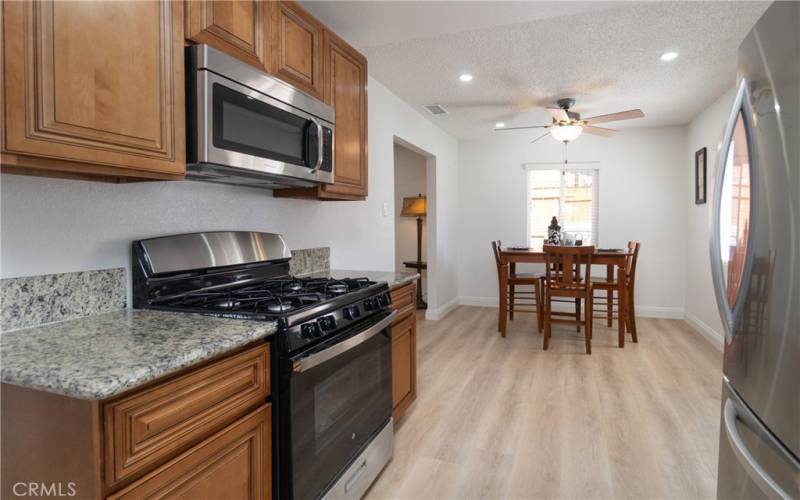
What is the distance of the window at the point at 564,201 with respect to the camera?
5.71 m

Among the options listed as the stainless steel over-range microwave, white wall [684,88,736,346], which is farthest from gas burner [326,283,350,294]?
white wall [684,88,736,346]

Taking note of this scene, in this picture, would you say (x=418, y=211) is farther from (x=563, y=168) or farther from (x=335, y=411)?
(x=335, y=411)

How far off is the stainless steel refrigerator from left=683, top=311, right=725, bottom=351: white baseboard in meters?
2.99

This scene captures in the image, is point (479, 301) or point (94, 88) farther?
point (479, 301)

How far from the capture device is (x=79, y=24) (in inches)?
44.1

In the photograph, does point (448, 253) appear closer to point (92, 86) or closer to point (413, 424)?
point (413, 424)

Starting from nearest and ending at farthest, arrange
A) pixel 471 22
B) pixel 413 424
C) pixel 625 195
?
pixel 471 22
pixel 413 424
pixel 625 195

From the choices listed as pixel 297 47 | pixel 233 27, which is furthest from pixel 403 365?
pixel 233 27

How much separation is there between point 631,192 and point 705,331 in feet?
A: 6.14

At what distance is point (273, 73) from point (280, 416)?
134 centimetres

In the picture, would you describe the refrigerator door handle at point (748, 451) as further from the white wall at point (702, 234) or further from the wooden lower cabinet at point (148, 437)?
the white wall at point (702, 234)

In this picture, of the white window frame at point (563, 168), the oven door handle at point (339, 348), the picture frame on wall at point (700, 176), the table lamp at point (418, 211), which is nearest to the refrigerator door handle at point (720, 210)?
the oven door handle at point (339, 348)

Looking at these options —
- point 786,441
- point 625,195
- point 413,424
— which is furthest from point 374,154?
point 625,195

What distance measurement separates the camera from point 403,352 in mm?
2471
